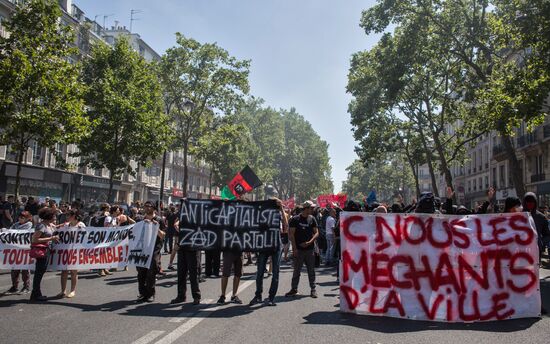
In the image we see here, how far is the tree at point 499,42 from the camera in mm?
17391

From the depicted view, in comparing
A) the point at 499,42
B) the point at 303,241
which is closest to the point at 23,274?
the point at 303,241

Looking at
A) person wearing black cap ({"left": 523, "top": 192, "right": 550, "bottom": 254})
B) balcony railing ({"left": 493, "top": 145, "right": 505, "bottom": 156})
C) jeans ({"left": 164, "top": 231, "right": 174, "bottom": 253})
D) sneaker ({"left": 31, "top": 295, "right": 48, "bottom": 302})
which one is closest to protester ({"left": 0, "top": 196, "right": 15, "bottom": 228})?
jeans ({"left": 164, "top": 231, "right": 174, "bottom": 253})

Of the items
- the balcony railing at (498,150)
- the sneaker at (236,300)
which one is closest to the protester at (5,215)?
the sneaker at (236,300)

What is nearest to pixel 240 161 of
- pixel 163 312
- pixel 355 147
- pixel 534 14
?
pixel 355 147

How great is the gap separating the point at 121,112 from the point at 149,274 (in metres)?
18.6

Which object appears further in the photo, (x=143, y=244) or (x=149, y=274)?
(x=143, y=244)

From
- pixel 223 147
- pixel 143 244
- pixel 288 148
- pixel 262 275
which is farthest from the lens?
pixel 288 148

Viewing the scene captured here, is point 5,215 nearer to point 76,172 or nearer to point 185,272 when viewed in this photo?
point 185,272

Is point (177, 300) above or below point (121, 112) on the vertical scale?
below

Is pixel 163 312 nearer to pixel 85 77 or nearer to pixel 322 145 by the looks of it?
pixel 85 77

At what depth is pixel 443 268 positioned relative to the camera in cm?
745

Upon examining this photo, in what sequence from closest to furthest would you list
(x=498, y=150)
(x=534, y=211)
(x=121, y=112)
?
(x=534, y=211)
(x=121, y=112)
(x=498, y=150)

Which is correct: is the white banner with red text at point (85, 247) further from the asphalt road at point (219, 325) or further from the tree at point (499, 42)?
the tree at point (499, 42)

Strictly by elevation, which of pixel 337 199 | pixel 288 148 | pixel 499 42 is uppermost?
pixel 288 148
